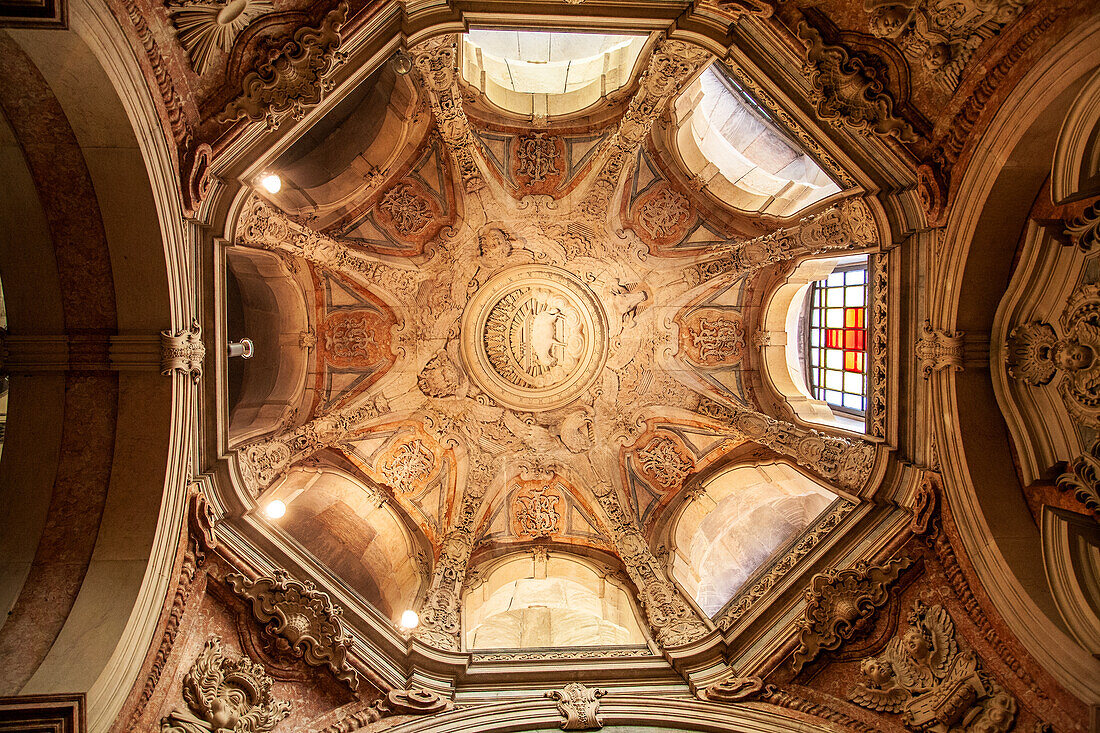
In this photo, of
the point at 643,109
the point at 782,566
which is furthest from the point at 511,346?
the point at 782,566

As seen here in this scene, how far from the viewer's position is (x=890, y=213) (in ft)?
28.5

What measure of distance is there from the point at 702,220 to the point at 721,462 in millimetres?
5892

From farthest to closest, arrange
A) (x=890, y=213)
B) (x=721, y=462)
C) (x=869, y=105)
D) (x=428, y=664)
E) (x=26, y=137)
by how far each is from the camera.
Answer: (x=721, y=462), (x=428, y=664), (x=890, y=213), (x=869, y=105), (x=26, y=137)

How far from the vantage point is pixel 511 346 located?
51.4 ft

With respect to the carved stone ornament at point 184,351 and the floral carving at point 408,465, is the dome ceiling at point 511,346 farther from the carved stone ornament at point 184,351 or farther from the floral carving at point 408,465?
the carved stone ornament at point 184,351

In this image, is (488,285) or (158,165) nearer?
(158,165)

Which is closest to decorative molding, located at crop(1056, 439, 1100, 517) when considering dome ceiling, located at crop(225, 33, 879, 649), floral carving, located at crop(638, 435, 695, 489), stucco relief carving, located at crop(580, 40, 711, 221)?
dome ceiling, located at crop(225, 33, 879, 649)

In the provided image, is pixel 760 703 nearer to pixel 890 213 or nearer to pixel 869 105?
pixel 890 213

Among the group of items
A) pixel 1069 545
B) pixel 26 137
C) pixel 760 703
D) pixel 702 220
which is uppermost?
pixel 702 220

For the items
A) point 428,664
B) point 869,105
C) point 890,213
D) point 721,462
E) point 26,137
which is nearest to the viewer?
point 26,137

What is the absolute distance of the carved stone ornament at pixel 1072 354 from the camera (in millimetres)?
6824

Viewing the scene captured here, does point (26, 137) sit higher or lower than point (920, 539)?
higher

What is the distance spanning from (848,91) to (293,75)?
6889 mm

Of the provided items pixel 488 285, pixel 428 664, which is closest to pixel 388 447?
pixel 488 285
